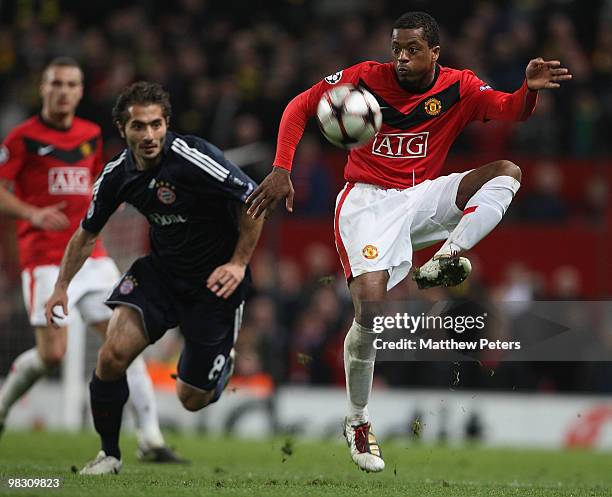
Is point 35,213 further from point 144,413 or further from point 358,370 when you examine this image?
point 358,370

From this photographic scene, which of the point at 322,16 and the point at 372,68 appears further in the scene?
the point at 322,16

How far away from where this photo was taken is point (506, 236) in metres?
15.0

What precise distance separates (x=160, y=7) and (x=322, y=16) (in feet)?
9.45

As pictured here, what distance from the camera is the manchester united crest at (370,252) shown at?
746 cm

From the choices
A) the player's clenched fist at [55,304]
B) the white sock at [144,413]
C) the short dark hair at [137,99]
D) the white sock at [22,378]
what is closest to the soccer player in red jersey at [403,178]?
the short dark hair at [137,99]

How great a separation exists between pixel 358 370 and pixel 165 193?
5.54ft

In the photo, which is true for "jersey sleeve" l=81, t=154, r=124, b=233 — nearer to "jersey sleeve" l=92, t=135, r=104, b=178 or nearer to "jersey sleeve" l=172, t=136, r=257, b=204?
"jersey sleeve" l=172, t=136, r=257, b=204

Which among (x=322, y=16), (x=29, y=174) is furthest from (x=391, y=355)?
(x=322, y=16)

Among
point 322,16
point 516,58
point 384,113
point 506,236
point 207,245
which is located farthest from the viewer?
point 322,16

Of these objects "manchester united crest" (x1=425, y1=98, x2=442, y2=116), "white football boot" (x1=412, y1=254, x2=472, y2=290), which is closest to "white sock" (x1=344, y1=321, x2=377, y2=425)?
"white football boot" (x1=412, y1=254, x2=472, y2=290)

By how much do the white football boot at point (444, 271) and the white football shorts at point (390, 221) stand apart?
0.41 m

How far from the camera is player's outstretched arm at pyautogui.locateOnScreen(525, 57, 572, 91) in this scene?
23.8 ft

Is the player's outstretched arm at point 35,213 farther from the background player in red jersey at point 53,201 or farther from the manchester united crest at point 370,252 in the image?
the manchester united crest at point 370,252

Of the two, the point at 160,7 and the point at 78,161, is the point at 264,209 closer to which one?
the point at 78,161
